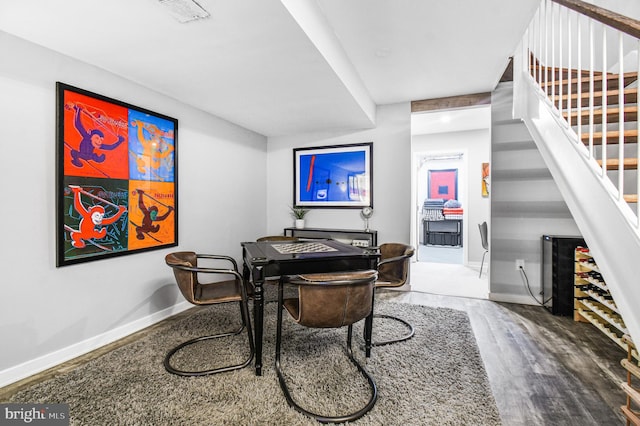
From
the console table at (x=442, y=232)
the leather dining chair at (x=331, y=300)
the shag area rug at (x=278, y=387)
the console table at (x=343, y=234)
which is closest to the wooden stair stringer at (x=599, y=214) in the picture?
the shag area rug at (x=278, y=387)

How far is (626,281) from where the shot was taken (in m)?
1.32

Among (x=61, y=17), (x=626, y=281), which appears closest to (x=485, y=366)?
(x=626, y=281)

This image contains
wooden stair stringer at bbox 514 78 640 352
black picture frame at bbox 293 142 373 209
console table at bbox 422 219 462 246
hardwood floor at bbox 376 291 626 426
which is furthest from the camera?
console table at bbox 422 219 462 246

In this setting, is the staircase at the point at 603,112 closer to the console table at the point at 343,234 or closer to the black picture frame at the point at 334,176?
the black picture frame at the point at 334,176

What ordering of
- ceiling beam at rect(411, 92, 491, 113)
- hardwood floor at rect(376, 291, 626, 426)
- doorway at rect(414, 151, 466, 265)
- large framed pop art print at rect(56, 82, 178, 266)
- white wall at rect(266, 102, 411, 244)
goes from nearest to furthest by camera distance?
1. hardwood floor at rect(376, 291, 626, 426)
2. large framed pop art print at rect(56, 82, 178, 266)
3. ceiling beam at rect(411, 92, 491, 113)
4. white wall at rect(266, 102, 411, 244)
5. doorway at rect(414, 151, 466, 265)

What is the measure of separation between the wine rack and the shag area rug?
116cm

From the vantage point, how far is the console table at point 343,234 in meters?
4.08

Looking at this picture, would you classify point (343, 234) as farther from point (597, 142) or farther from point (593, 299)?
point (597, 142)

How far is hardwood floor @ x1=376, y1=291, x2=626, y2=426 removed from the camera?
64.4 inches

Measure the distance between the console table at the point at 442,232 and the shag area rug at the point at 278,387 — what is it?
588cm

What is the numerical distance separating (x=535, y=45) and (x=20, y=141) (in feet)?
12.6

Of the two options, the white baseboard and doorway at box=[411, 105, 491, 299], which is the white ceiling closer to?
doorway at box=[411, 105, 491, 299]

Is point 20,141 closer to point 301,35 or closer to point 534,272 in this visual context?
point 301,35

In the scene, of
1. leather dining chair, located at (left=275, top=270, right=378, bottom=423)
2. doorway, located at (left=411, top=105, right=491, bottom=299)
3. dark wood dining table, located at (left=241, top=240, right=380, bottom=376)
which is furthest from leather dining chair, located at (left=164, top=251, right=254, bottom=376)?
doorway, located at (left=411, top=105, right=491, bottom=299)
